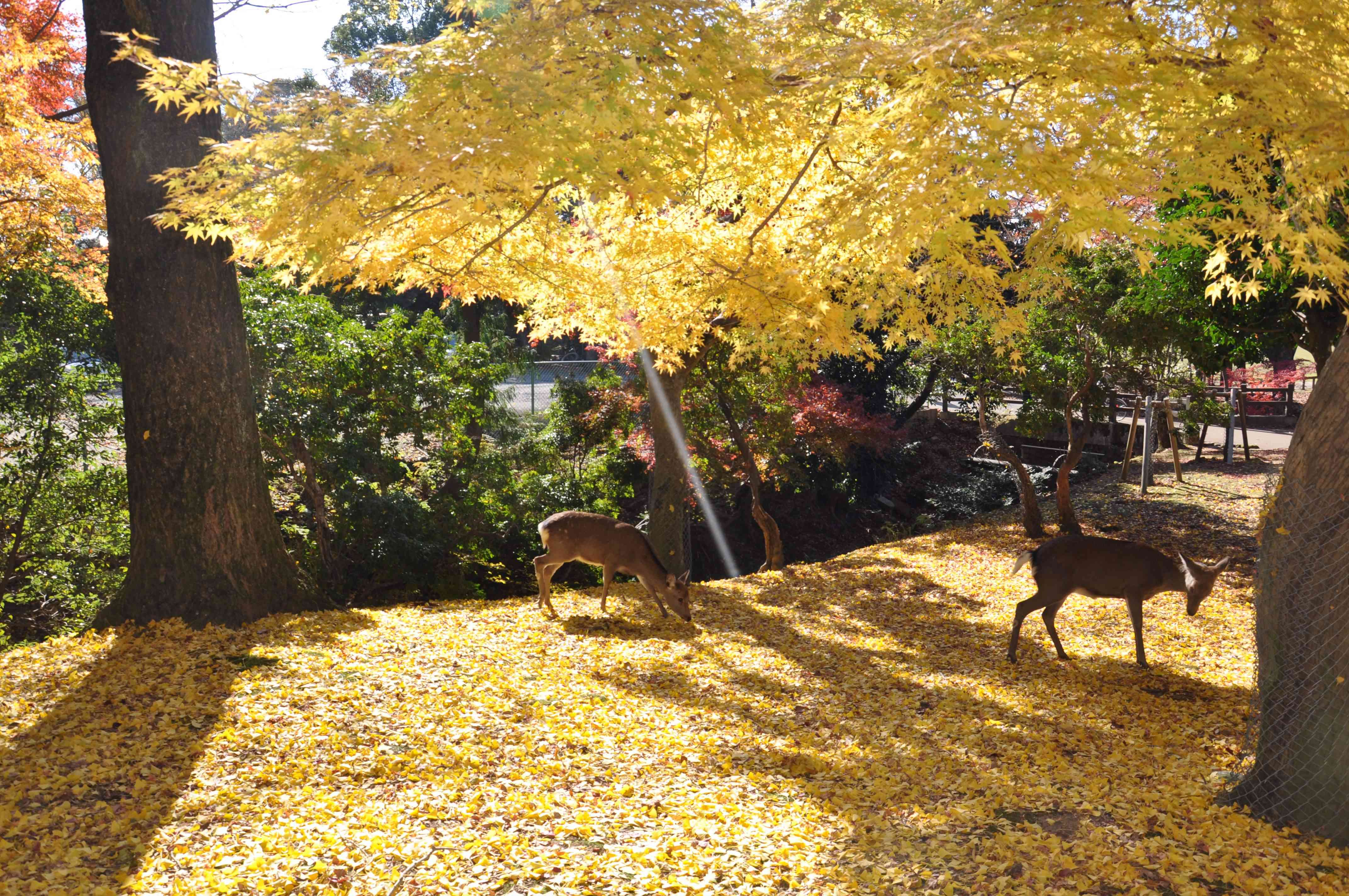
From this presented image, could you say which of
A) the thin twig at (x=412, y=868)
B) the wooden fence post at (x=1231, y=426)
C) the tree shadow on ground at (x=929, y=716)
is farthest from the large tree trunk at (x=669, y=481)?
the wooden fence post at (x=1231, y=426)

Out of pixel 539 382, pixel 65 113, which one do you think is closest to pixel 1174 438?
pixel 65 113

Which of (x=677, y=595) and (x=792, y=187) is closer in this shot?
(x=792, y=187)

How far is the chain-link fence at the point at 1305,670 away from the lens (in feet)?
13.3

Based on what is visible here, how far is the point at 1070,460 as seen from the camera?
12641 millimetres

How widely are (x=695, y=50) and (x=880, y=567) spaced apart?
7.89 m

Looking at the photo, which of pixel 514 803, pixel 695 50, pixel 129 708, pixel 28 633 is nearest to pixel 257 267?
pixel 28 633

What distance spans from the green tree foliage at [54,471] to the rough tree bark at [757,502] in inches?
284

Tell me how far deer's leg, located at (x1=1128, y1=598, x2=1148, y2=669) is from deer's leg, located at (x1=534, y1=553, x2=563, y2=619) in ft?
15.8

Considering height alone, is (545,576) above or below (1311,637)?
below

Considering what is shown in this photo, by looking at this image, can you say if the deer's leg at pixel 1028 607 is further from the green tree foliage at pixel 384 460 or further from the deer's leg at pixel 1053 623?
the green tree foliage at pixel 384 460

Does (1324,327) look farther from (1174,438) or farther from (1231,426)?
(1231,426)

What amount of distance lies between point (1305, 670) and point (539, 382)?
22966 millimetres

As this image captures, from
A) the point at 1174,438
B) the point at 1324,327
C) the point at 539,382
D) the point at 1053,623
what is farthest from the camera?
the point at 539,382

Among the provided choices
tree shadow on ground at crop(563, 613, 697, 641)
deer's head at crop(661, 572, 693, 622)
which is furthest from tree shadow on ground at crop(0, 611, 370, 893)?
deer's head at crop(661, 572, 693, 622)
